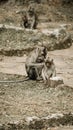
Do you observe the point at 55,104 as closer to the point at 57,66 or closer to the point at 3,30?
the point at 57,66

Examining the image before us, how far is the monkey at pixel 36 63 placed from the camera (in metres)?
14.1

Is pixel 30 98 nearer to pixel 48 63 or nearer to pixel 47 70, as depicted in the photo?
pixel 47 70

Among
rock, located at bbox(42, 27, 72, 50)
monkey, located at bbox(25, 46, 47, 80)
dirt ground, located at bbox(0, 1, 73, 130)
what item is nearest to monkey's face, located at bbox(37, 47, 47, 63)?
monkey, located at bbox(25, 46, 47, 80)

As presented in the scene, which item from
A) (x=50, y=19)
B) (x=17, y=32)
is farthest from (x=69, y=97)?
(x=50, y=19)

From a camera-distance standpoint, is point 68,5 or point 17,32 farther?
point 68,5

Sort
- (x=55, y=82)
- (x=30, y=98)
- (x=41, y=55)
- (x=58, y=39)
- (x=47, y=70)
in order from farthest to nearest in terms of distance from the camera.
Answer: (x=58, y=39)
(x=41, y=55)
(x=47, y=70)
(x=55, y=82)
(x=30, y=98)

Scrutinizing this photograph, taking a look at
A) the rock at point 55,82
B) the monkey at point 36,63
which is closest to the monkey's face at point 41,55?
the monkey at point 36,63

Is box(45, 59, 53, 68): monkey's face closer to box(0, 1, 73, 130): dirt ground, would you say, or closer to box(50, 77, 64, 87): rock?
box(0, 1, 73, 130): dirt ground

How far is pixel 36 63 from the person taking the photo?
14250 mm

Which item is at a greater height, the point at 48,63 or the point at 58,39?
the point at 48,63

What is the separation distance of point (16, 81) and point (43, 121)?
126 inches

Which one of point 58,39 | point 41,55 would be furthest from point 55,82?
point 58,39

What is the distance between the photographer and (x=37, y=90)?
13070 millimetres

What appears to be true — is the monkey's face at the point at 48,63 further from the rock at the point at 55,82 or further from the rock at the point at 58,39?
the rock at the point at 58,39
